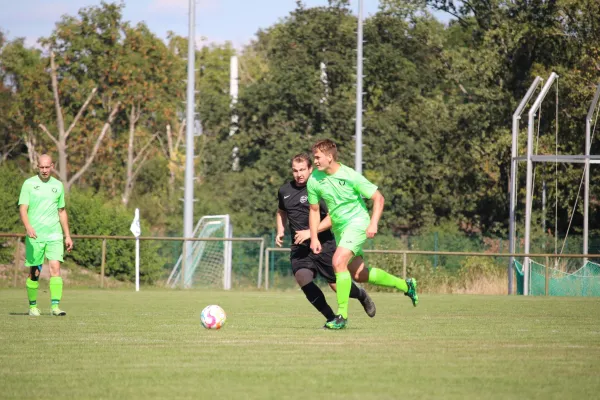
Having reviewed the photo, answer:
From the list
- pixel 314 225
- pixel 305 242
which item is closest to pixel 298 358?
pixel 314 225

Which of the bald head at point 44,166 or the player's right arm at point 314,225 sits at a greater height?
the bald head at point 44,166

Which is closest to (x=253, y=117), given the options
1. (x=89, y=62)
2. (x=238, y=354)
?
(x=89, y=62)

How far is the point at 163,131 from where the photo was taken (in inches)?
2518

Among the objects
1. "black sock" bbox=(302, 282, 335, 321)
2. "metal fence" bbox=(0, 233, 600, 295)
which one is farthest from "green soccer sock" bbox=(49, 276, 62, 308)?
"metal fence" bbox=(0, 233, 600, 295)

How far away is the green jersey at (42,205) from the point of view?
14.1 meters

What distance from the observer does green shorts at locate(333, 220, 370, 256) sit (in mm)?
11281

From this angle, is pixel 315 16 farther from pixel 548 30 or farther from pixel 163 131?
pixel 163 131

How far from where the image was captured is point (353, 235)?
11.3 metres

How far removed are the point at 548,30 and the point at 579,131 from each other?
414cm

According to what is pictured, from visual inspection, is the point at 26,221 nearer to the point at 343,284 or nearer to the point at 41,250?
the point at 41,250

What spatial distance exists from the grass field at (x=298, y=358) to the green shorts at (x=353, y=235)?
0.87 meters

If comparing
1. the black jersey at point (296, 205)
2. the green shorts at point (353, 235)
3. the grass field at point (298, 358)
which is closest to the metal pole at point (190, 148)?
the grass field at point (298, 358)

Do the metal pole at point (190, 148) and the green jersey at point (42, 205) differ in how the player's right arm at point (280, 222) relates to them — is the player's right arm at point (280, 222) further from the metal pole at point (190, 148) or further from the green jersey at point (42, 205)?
the metal pole at point (190, 148)

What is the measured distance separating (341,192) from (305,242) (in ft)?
3.35
